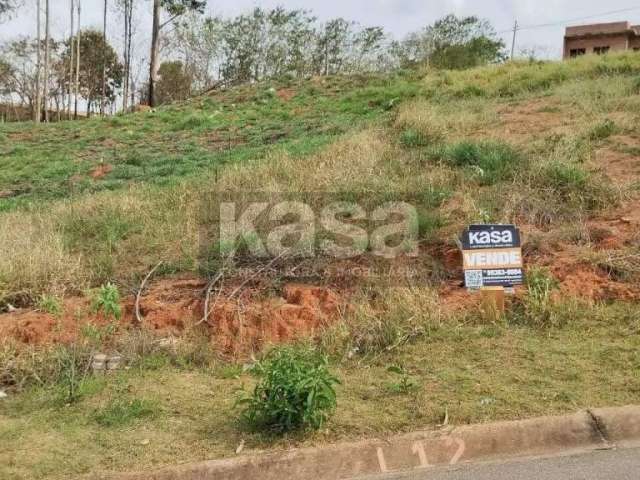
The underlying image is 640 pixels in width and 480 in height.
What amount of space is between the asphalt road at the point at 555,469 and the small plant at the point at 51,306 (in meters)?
3.17

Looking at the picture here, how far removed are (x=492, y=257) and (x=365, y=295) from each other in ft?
3.60

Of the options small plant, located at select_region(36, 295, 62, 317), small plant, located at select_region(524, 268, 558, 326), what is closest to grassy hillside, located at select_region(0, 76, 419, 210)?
small plant, located at select_region(36, 295, 62, 317)

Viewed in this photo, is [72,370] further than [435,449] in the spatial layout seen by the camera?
Yes

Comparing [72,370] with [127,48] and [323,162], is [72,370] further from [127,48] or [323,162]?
[127,48]

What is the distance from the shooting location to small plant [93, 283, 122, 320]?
4.84m

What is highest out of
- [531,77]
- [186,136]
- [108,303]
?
[531,77]

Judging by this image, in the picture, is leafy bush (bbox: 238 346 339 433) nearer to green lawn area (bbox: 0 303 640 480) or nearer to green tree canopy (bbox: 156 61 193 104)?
green lawn area (bbox: 0 303 640 480)

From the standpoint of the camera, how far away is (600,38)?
27438 millimetres

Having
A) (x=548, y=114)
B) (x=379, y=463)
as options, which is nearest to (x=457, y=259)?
(x=379, y=463)

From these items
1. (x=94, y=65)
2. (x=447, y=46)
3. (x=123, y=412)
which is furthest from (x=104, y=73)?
(x=123, y=412)

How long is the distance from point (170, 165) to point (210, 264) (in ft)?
17.6

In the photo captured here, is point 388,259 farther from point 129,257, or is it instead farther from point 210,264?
point 129,257

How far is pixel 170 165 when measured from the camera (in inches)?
420

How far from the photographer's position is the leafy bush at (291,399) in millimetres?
3303
